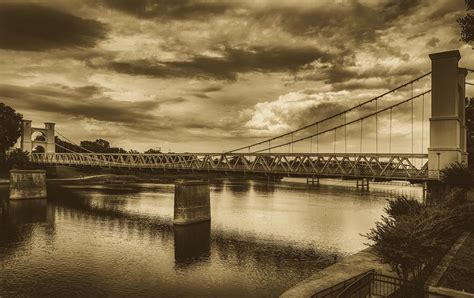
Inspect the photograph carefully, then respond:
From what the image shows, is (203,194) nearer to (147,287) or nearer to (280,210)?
(280,210)

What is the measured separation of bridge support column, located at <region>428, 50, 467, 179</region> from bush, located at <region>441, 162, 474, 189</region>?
2.95 metres

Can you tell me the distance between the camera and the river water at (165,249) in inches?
1080

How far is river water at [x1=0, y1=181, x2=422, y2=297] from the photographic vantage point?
90.0 ft

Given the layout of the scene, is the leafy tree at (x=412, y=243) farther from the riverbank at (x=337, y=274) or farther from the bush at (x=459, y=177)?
the bush at (x=459, y=177)

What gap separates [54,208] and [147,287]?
46023 mm

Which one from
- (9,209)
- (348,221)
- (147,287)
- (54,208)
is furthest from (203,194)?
(9,209)

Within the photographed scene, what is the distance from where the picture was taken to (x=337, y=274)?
23031 millimetres

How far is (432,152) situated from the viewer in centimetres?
3922

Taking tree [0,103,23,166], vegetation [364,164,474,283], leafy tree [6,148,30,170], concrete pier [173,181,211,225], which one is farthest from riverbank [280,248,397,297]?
tree [0,103,23,166]

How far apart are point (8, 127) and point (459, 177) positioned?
122m

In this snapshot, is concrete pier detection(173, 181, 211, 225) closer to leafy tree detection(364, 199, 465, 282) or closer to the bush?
the bush

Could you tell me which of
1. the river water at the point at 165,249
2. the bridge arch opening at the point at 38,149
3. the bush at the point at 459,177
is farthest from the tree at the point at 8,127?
the bush at the point at 459,177

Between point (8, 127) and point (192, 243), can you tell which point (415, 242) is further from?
point (8, 127)

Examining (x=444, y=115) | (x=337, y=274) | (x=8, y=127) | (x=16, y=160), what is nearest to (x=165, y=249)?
(x=337, y=274)
